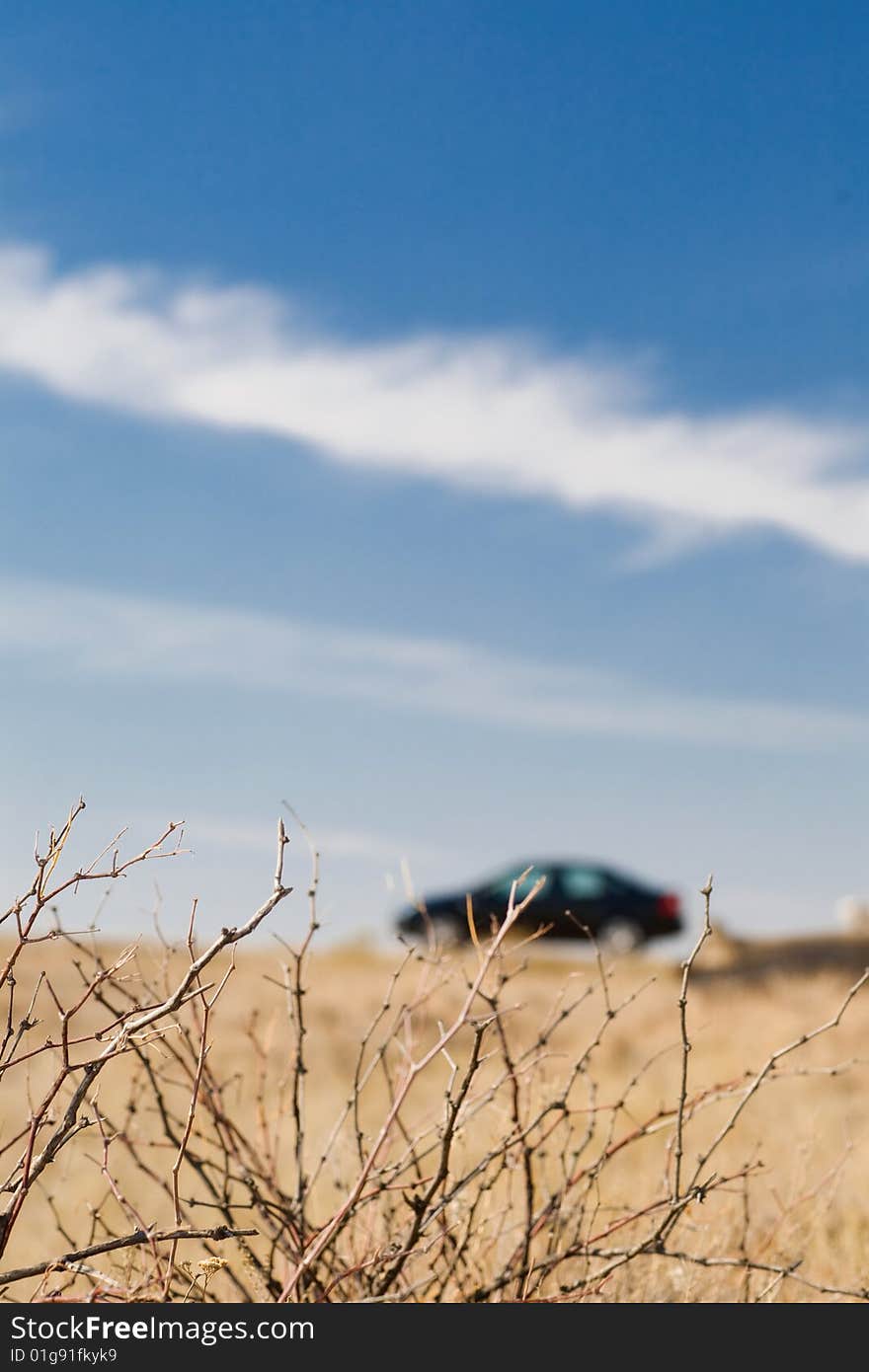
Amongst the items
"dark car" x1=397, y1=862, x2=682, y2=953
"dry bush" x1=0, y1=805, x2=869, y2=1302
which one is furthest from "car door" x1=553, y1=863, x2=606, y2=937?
"dry bush" x1=0, y1=805, x2=869, y2=1302

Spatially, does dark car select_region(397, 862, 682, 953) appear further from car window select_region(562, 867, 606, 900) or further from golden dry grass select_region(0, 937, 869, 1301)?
golden dry grass select_region(0, 937, 869, 1301)

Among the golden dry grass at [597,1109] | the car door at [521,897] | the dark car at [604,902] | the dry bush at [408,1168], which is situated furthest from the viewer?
the dark car at [604,902]

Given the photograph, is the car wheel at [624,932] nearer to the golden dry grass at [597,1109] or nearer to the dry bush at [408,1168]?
the golden dry grass at [597,1109]

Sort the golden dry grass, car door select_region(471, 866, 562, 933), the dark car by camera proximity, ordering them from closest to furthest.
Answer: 1. the golden dry grass
2. car door select_region(471, 866, 562, 933)
3. the dark car

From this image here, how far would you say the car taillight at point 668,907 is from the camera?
20.0m

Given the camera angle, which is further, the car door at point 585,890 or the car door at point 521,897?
the car door at point 585,890

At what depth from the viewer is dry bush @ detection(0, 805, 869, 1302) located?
2.34m

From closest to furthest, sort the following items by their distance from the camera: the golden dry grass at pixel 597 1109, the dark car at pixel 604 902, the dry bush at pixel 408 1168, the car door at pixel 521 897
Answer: the dry bush at pixel 408 1168 < the golden dry grass at pixel 597 1109 < the car door at pixel 521 897 < the dark car at pixel 604 902

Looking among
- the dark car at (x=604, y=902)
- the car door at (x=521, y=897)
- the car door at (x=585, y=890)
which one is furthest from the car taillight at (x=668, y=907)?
the car door at (x=521, y=897)

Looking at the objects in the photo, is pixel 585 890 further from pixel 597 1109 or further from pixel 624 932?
pixel 597 1109

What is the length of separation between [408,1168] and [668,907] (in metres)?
17.1

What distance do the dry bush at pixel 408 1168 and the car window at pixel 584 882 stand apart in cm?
839

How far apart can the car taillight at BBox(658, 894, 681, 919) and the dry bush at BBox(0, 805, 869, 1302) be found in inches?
323

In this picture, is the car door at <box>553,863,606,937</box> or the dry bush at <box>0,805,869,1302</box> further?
the car door at <box>553,863,606,937</box>
